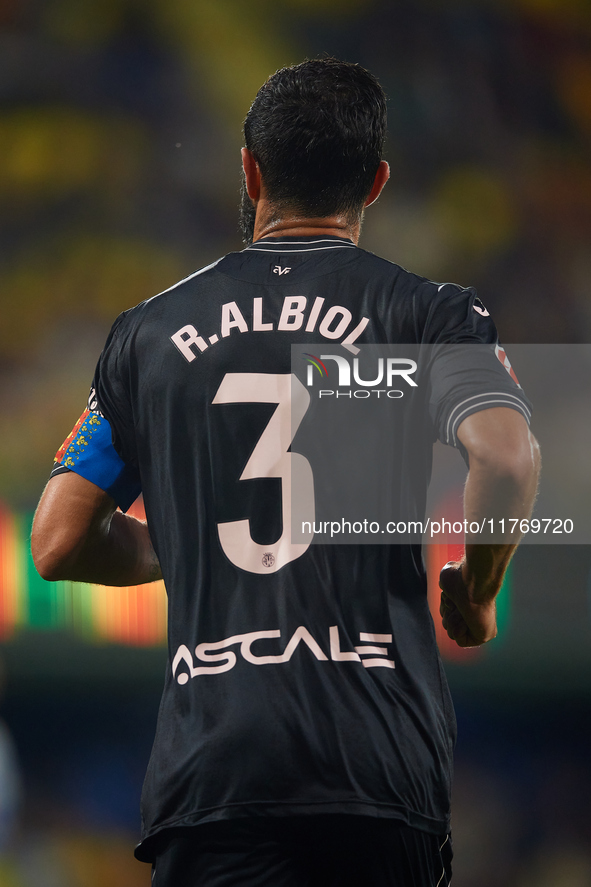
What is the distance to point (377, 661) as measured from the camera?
2.79 ft

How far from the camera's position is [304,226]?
0.97 metres

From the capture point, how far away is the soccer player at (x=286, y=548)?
82cm

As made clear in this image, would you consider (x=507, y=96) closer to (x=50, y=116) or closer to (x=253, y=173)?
(x=50, y=116)

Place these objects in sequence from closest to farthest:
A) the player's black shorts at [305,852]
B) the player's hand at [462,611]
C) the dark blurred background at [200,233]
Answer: the player's black shorts at [305,852] < the player's hand at [462,611] < the dark blurred background at [200,233]

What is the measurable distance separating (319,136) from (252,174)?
0.10 meters

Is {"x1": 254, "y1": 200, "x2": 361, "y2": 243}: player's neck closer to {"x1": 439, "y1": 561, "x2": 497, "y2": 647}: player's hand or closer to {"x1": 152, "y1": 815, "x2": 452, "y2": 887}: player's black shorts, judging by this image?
{"x1": 439, "y1": 561, "x2": 497, "y2": 647}: player's hand

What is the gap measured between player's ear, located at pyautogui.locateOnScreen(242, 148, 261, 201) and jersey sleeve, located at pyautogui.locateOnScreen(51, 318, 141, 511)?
0.22 meters

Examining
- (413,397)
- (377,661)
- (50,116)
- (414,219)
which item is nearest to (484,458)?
(413,397)

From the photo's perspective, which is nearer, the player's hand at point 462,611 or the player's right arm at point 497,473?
the player's right arm at point 497,473

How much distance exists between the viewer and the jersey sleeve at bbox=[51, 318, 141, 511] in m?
0.99

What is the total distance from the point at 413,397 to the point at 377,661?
27 cm

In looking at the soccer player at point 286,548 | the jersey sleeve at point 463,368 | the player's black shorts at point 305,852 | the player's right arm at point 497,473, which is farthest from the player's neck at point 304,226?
the player's black shorts at point 305,852

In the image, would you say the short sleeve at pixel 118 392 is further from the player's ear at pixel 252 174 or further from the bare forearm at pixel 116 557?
the player's ear at pixel 252 174

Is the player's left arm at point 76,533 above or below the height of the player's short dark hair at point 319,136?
below
